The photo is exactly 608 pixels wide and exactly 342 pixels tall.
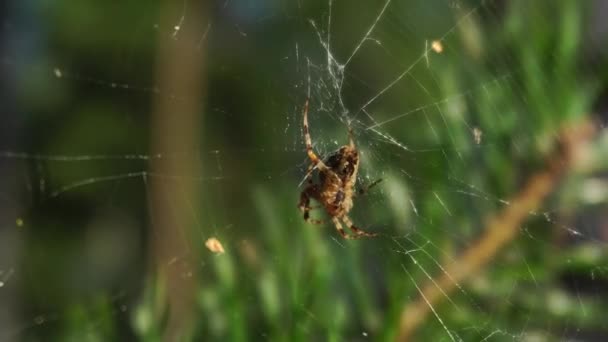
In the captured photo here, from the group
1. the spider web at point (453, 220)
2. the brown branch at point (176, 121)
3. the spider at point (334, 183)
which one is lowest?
the brown branch at point (176, 121)

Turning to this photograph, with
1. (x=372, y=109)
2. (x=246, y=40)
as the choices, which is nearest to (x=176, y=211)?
(x=246, y=40)

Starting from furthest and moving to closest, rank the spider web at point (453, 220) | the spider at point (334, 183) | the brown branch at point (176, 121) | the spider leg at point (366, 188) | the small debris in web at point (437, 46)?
1. the brown branch at point (176, 121)
2. the spider at point (334, 183)
3. the spider leg at point (366, 188)
4. the small debris in web at point (437, 46)
5. the spider web at point (453, 220)

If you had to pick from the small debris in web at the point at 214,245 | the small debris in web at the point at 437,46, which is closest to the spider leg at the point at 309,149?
the small debris in web at the point at 214,245

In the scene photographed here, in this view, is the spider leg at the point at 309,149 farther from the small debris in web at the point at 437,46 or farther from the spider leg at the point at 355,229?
the small debris in web at the point at 437,46

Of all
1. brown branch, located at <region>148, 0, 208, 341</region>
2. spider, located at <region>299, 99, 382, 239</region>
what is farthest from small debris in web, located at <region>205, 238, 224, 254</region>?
brown branch, located at <region>148, 0, 208, 341</region>

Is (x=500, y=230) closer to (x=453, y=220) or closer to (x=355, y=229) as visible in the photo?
(x=453, y=220)

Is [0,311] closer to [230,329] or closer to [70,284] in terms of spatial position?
[70,284]
